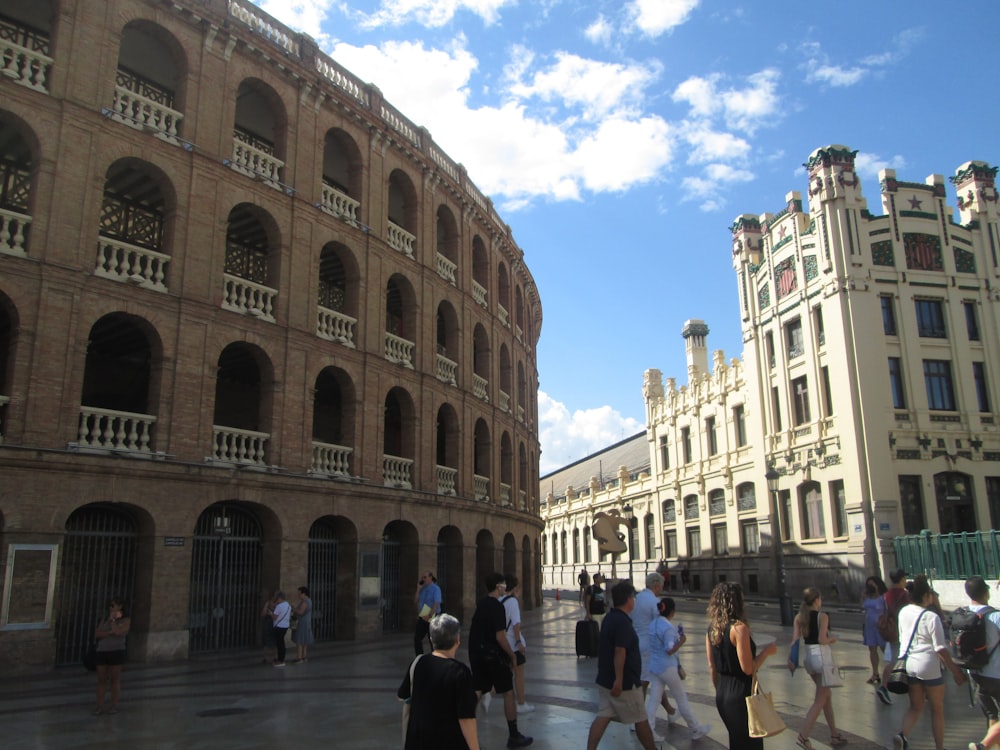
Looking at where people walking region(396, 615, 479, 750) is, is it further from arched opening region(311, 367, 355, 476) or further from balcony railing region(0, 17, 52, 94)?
balcony railing region(0, 17, 52, 94)

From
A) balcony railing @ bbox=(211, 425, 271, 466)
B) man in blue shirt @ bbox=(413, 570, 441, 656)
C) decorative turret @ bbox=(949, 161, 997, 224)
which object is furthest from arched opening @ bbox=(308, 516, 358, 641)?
decorative turret @ bbox=(949, 161, 997, 224)

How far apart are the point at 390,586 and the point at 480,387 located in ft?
28.1

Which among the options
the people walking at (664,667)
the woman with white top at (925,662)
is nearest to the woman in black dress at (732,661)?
the people walking at (664,667)

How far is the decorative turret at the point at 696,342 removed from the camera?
194 feet

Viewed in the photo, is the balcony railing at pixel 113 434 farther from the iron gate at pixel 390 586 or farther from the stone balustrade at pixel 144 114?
the iron gate at pixel 390 586

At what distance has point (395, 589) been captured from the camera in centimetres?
2298

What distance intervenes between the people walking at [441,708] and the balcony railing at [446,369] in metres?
20.2

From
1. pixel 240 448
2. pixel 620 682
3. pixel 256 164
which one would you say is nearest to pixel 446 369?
pixel 256 164

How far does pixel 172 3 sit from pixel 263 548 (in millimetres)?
12966

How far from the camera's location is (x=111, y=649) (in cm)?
1040

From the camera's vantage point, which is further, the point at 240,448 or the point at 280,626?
the point at 240,448

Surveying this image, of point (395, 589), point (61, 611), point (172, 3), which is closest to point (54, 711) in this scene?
point (61, 611)

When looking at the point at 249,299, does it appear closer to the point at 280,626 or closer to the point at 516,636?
the point at 280,626

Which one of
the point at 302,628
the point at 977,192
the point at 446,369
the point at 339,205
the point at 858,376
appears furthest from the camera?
the point at 977,192
